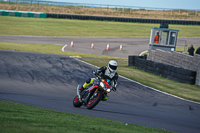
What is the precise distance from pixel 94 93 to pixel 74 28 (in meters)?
39.3

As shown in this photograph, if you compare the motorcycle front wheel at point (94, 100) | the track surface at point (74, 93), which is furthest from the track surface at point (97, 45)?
the motorcycle front wheel at point (94, 100)

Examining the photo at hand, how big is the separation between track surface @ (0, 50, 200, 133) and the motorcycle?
26 centimetres

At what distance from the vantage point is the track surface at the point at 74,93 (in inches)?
388

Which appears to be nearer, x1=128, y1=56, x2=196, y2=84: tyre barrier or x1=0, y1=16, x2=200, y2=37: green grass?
x1=128, y1=56, x2=196, y2=84: tyre barrier

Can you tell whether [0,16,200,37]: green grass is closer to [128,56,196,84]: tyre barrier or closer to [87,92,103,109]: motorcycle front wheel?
[128,56,196,84]: tyre barrier

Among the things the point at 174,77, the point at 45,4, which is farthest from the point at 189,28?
the point at 174,77

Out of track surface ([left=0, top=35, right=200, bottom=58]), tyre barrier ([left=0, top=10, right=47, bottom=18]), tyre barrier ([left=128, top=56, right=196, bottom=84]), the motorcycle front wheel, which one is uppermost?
tyre barrier ([left=0, top=10, right=47, bottom=18])

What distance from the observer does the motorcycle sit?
9.86m

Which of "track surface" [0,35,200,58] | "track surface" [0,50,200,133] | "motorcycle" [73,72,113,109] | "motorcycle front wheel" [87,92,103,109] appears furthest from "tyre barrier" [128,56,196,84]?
"motorcycle front wheel" [87,92,103,109]

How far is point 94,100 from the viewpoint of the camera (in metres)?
10.1

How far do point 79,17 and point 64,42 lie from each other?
67.1 ft

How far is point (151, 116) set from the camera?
34.0 feet

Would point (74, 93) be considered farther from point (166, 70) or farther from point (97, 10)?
point (97, 10)

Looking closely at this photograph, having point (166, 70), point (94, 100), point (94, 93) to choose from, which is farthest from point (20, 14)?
point (94, 100)
